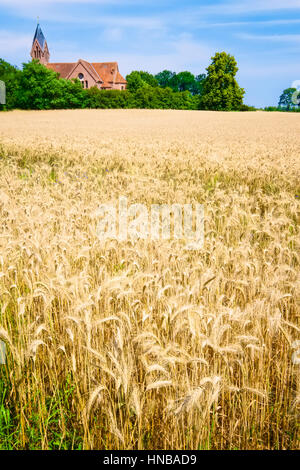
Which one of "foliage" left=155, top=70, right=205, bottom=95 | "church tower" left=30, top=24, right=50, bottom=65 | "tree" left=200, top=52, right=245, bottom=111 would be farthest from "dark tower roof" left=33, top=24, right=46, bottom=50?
"tree" left=200, top=52, right=245, bottom=111

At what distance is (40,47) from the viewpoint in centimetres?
9538

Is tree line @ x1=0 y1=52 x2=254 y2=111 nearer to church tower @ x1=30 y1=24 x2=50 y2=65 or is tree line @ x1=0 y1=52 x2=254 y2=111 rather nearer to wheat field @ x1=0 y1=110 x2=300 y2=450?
church tower @ x1=30 y1=24 x2=50 y2=65

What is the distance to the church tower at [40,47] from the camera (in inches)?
3755

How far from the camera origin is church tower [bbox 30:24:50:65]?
95.4 metres

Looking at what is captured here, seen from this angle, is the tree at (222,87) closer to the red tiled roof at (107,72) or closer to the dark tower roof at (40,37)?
the red tiled roof at (107,72)

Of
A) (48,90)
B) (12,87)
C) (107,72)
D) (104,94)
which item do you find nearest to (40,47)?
(107,72)

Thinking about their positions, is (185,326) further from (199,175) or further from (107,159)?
(107,159)

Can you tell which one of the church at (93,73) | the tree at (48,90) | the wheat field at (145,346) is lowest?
the wheat field at (145,346)

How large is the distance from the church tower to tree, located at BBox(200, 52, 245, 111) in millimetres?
52262

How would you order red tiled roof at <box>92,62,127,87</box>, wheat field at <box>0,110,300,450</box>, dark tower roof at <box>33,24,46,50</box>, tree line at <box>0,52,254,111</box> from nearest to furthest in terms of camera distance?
wheat field at <box>0,110,300,450</box>, tree line at <box>0,52,254,111</box>, red tiled roof at <box>92,62,127,87</box>, dark tower roof at <box>33,24,46,50</box>

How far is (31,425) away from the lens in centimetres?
198

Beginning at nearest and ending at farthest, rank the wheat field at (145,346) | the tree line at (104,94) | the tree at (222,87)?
the wheat field at (145,346) < the tree line at (104,94) < the tree at (222,87)

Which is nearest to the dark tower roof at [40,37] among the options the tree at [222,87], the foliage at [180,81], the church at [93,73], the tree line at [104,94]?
the church at [93,73]
